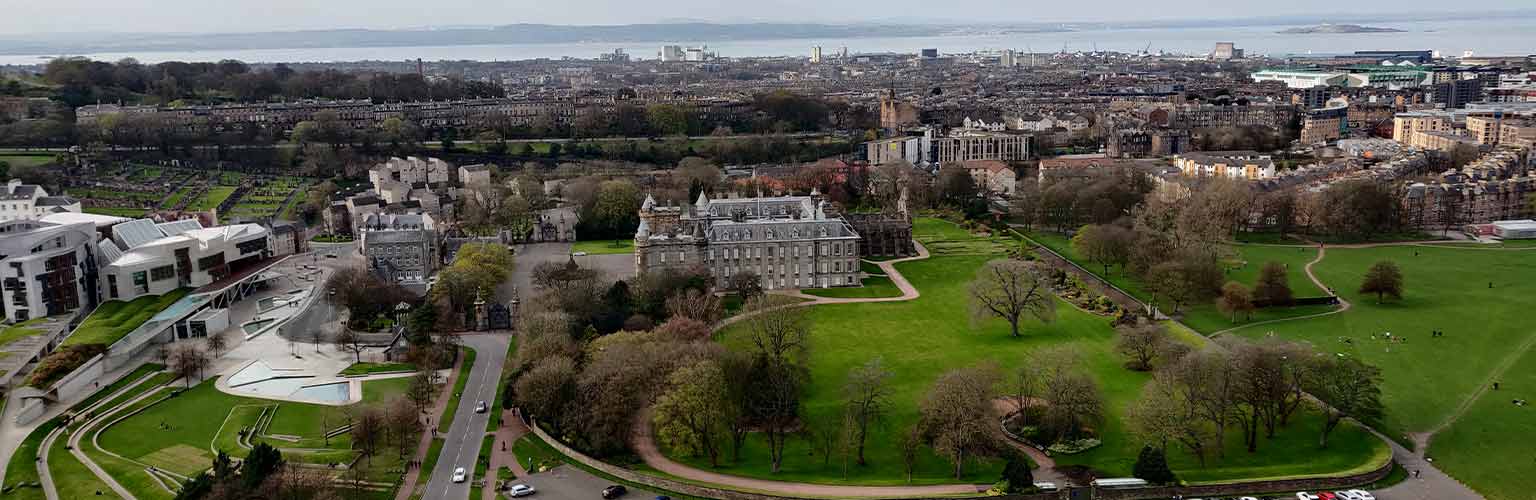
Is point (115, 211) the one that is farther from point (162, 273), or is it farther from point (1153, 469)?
point (1153, 469)

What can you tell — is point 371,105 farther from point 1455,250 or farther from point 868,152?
point 1455,250

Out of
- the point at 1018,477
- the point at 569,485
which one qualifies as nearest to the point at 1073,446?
the point at 1018,477

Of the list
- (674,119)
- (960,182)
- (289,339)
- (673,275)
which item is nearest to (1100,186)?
(960,182)

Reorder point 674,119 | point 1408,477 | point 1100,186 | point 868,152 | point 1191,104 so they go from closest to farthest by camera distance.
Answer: point 1408,477 → point 1100,186 → point 868,152 → point 674,119 → point 1191,104

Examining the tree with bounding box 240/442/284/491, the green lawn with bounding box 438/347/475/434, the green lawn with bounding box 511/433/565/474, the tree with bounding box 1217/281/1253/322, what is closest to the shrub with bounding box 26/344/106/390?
the green lawn with bounding box 438/347/475/434

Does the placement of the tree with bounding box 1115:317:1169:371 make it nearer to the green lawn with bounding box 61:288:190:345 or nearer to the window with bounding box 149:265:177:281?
the green lawn with bounding box 61:288:190:345
